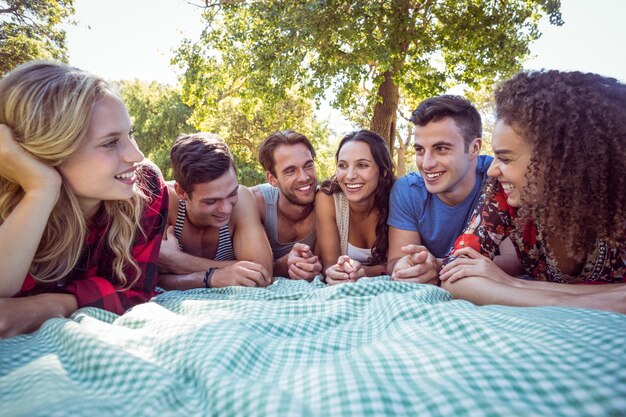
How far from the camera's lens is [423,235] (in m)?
3.37

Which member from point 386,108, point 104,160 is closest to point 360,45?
point 386,108

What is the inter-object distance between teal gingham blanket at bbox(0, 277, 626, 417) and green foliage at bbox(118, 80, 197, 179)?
74.3ft

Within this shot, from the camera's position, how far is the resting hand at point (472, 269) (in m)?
2.11

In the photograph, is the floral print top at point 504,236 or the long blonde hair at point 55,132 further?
the floral print top at point 504,236

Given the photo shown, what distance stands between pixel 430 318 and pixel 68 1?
17927mm

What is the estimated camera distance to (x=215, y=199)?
10.5ft

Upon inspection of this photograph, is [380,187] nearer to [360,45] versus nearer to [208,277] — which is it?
[208,277]

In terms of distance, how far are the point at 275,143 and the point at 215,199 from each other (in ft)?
3.47

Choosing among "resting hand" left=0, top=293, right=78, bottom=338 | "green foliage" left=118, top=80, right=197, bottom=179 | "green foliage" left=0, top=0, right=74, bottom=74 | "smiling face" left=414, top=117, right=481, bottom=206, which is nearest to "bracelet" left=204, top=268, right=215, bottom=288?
"resting hand" left=0, top=293, right=78, bottom=338

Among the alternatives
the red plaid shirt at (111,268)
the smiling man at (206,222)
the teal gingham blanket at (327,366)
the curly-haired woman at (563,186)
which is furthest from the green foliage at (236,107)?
the teal gingham blanket at (327,366)

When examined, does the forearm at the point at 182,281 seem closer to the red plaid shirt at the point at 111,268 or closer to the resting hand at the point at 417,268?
the red plaid shirt at the point at 111,268

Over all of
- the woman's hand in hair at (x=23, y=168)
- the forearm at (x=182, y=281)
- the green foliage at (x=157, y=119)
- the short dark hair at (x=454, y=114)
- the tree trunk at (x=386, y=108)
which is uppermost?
the green foliage at (x=157, y=119)

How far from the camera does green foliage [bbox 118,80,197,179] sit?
23.6 m

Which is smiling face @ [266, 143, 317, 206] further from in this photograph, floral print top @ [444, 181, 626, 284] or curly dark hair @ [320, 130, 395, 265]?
floral print top @ [444, 181, 626, 284]
